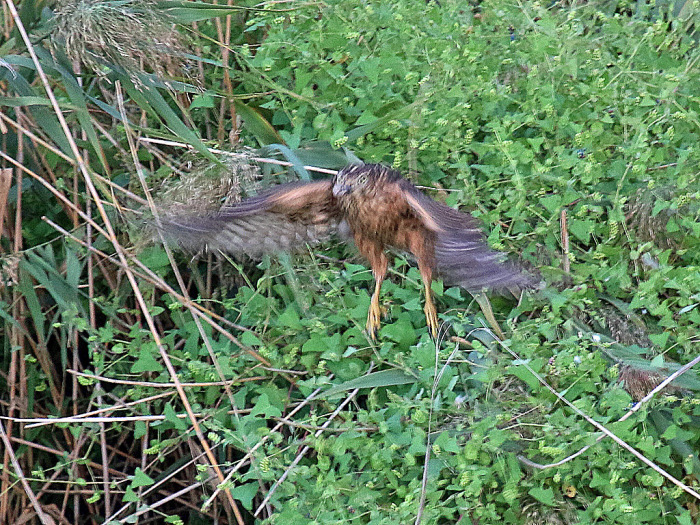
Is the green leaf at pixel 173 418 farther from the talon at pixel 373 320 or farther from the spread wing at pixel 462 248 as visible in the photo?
the spread wing at pixel 462 248

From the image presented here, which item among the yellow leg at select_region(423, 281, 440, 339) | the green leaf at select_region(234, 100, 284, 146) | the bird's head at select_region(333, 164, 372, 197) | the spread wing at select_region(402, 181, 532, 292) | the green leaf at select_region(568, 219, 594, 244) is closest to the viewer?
the spread wing at select_region(402, 181, 532, 292)

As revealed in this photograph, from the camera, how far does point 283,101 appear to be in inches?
99.1

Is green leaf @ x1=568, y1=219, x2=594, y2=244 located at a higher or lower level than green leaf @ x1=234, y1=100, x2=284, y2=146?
lower

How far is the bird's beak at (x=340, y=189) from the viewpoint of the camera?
2.00 m

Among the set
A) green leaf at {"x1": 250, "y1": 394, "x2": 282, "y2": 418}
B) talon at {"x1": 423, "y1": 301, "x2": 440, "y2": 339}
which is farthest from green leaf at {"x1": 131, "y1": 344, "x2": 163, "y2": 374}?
talon at {"x1": 423, "y1": 301, "x2": 440, "y2": 339}

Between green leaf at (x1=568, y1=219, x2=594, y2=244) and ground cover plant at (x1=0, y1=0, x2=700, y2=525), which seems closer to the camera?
ground cover plant at (x1=0, y1=0, x2=700, y2=525)

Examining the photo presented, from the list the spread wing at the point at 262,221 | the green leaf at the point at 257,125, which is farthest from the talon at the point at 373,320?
the green leaf at the point at 257,125

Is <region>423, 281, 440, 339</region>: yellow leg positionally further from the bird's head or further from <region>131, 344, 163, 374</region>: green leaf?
<region>131, 344, 163, 374</region>: green leaf

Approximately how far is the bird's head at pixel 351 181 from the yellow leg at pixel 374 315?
0.89ft

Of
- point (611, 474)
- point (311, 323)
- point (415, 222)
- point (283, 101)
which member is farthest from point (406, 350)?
point (283, 101)

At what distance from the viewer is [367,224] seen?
80.0 inches

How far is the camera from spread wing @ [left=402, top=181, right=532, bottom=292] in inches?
74.1

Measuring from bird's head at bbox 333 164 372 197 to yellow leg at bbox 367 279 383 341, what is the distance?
0.27m

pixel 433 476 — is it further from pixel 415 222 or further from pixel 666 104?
pixel 666 104
